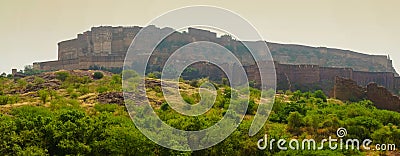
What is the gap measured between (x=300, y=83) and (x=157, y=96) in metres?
23.8

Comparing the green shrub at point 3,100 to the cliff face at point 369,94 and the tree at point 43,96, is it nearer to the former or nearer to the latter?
the tree at point 43,96

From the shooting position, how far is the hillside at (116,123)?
1484 centimetres

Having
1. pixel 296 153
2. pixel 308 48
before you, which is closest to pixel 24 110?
pixel 296 153

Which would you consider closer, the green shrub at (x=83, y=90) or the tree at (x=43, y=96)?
the tree at (x=43, y=96)

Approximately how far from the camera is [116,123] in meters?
17.3

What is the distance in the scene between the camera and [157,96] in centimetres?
2908

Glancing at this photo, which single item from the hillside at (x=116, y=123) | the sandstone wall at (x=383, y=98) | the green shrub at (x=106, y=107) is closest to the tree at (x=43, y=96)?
the hillside at (x=116, y=123)

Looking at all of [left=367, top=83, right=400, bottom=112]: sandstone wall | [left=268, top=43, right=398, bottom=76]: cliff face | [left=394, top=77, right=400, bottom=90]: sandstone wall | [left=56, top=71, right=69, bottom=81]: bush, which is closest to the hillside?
[left=56, top=71, right=69, bottom=81]: bush

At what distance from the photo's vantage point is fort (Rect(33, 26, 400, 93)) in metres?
50.2

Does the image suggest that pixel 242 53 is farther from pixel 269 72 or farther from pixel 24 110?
pixel 24 110

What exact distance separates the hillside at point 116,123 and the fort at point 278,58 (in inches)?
631

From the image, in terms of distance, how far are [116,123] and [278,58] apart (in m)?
61.9

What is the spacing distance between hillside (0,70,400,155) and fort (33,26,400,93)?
52.5ft

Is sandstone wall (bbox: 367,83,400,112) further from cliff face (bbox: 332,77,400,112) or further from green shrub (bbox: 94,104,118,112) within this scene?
green shrub (bbox: 94,104,118,112)
